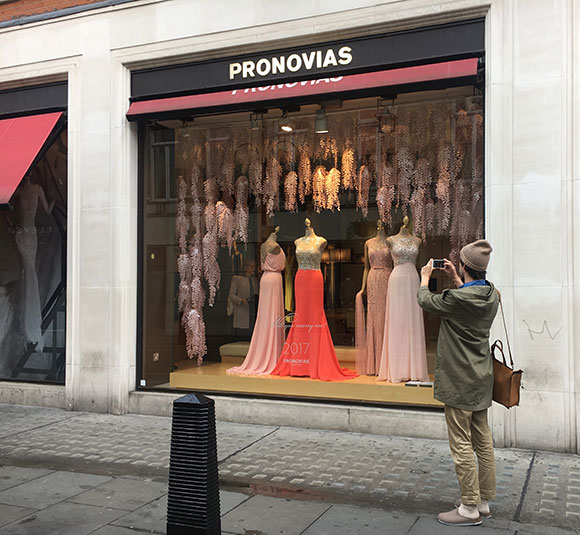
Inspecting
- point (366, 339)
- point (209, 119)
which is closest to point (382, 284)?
point (366, 339)

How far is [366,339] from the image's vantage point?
8.64 meters

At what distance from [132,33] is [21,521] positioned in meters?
6.51

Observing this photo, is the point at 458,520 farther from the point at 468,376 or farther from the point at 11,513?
the point at 11,513

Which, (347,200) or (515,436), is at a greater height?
(347,200)

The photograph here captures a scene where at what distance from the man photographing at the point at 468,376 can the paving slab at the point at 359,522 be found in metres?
0.32

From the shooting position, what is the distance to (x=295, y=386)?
27.2 ft

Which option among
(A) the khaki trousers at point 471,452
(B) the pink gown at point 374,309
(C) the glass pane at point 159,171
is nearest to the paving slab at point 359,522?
(A) the khaki trousers at point 471,452

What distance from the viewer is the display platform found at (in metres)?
7.70

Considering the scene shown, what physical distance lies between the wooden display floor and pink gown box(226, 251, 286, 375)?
28 centimetres

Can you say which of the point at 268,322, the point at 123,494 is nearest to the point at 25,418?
the point at 268,322

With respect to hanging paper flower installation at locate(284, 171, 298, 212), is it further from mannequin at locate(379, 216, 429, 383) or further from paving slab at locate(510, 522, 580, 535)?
paving slab at locate(510, 522, 580, 535)

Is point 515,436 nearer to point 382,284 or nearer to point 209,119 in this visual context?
point 382,284

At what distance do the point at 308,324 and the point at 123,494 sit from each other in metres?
3.97

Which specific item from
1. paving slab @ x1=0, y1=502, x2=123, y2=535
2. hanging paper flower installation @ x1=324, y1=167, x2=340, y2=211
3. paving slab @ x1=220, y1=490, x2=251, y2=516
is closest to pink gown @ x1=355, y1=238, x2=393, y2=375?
hanging paper flower installation @ x1=324, y1=167, x2=340, y2=211
